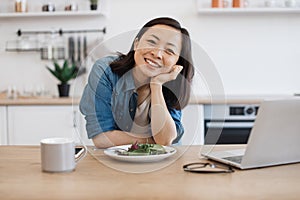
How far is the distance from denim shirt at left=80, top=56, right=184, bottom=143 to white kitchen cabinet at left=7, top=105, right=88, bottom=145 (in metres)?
1.53

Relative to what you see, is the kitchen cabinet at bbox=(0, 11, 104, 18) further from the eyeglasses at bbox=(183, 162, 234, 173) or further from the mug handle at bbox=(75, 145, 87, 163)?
the eyeglasses at bbox=(183, 162, 234, 173)

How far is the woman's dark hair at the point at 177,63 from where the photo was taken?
4.67 feet

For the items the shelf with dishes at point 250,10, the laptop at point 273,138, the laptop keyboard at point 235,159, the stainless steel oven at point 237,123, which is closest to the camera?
the laptop at point 273,138

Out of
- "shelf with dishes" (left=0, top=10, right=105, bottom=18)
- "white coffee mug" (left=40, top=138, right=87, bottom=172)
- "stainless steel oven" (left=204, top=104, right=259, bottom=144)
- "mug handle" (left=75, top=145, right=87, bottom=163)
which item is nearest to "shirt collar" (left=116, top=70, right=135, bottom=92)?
"mug handle" (left=75, top=145, right=87, bottom=163)

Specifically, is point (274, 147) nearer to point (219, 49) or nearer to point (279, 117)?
point (279, 117)

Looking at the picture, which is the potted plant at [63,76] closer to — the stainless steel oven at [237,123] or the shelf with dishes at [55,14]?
Answer: the shelf with dishes at [55,14]

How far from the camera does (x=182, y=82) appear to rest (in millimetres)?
1483

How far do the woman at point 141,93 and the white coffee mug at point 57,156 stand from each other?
0.31m

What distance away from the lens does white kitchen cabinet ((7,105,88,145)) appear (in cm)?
305

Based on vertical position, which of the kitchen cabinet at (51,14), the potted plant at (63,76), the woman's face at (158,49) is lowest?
the potted plant at (63,76)

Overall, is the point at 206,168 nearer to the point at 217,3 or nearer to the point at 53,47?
the point at 217,3

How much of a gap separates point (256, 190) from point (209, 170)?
0.65 feet

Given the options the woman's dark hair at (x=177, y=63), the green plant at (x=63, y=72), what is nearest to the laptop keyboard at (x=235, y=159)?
the woman's dark hair at (x=177, y=63)

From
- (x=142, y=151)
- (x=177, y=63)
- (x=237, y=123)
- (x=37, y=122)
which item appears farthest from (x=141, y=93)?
(x=37, y=122)
